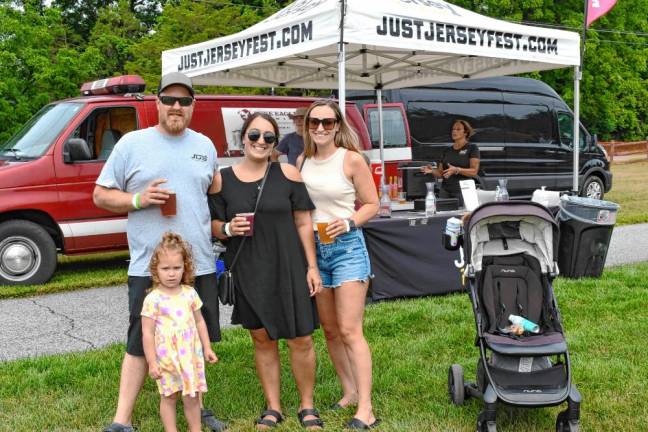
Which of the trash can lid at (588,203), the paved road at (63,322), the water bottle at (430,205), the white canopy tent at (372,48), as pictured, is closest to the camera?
the paved road at (63,322)

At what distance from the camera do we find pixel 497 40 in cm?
819

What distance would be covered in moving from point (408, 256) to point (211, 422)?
11.5 ft

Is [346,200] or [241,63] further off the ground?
[241,63]

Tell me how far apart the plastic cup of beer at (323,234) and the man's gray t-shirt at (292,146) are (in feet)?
12.5

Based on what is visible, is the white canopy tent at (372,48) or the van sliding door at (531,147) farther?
the van sliding door at (531,147)

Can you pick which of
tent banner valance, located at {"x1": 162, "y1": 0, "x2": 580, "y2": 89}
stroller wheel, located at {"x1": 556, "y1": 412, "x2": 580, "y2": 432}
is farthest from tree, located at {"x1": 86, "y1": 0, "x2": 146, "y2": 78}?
stroller wheel, located at {"x1": 556, "y1": 412, "x2": 580, "y2": 432}

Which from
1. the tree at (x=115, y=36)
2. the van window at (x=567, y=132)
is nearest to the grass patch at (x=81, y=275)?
the van window at (x=567, y=132)

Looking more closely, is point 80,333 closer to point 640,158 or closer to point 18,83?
point 18,83

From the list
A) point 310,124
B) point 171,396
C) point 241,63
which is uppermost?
point 241,63

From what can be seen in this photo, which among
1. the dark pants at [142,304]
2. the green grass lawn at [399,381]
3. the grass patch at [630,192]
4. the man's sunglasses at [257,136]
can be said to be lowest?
the grass patch at [630,192]

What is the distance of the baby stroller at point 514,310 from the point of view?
3943 millimetres

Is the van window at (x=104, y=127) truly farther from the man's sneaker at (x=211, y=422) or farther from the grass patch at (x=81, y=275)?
the man's sneaker at (x=211, y=422)

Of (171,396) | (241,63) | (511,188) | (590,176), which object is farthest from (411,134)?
(171,396)

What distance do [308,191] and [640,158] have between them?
36.6m
